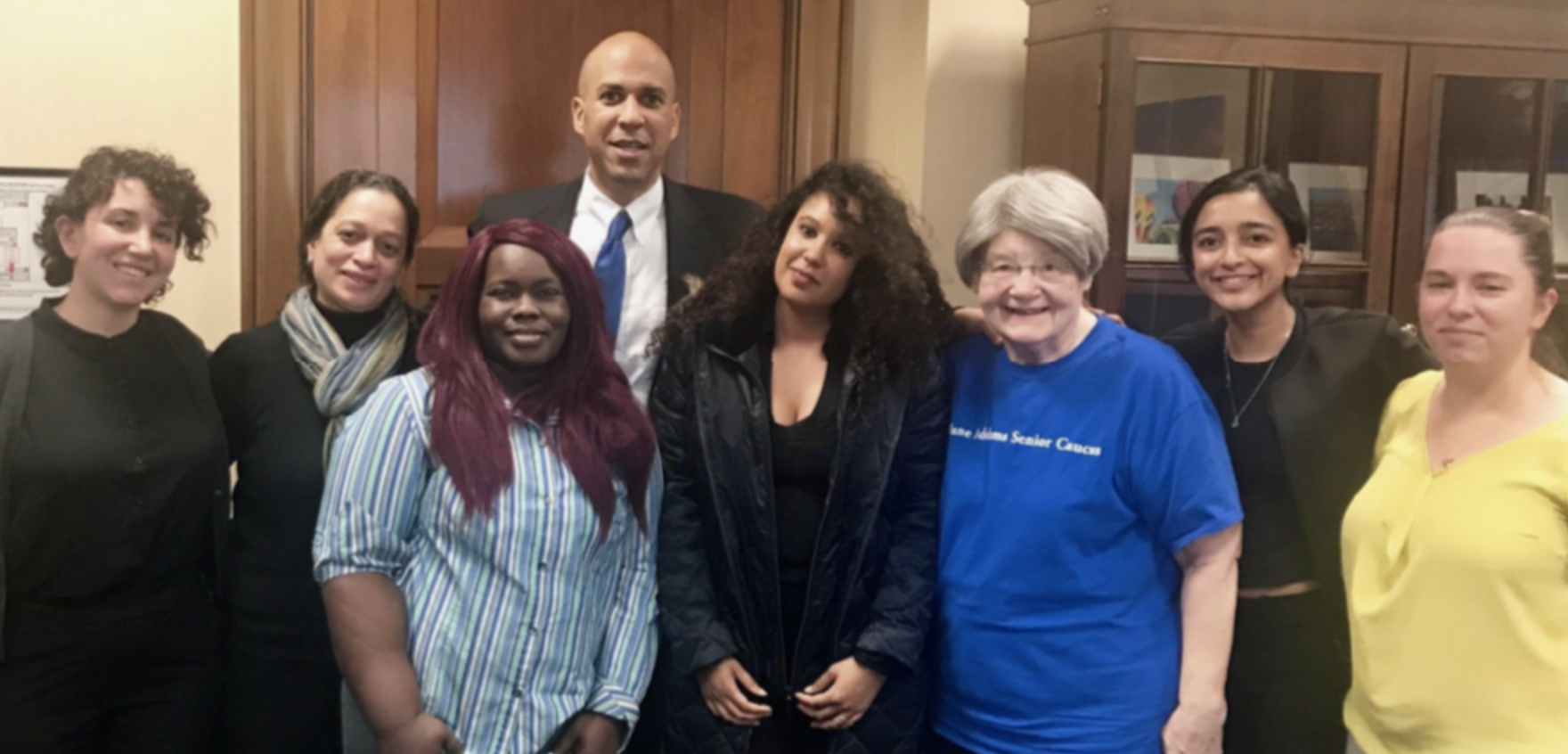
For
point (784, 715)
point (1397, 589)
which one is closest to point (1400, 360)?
point (1397, 589)

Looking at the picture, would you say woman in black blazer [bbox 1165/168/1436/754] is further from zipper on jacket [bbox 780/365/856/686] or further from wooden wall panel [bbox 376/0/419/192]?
wooden wall panel [bbox 376/0/419/192]

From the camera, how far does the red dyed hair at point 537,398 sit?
148 cm

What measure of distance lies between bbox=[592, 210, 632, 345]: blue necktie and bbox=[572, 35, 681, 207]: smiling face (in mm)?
52

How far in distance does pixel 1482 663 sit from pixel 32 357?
194 cm

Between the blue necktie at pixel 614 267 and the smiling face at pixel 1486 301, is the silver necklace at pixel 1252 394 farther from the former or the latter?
the blue necktie at pixel 614 267

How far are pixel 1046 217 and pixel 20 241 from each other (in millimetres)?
1772

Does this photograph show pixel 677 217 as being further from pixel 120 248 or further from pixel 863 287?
pixel 120 248

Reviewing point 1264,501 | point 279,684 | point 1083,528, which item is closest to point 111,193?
point 279,684

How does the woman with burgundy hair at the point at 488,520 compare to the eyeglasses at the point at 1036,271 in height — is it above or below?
below

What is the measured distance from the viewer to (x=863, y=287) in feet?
5.78

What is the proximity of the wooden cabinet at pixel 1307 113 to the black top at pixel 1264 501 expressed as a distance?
0.52 meters

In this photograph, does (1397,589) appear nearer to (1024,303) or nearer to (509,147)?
(1024,303)

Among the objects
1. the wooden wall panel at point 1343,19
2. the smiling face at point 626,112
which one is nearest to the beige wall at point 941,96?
the wooden wall panel at point 1343,19

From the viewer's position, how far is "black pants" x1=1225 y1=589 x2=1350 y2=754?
1.74 m
